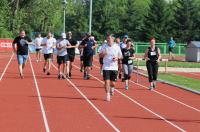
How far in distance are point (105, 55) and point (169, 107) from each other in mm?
2483

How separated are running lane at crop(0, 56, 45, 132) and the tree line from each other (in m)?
44.7

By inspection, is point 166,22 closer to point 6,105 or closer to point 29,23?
point 29,23

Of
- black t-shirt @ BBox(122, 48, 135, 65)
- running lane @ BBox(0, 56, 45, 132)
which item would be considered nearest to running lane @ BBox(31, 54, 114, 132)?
running lane @ BBox(0, 56, 45, 132)

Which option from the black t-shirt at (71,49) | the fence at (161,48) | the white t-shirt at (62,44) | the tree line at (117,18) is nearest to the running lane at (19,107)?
the white t-shirt at (62,44)

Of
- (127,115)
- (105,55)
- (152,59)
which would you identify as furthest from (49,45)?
(127,115)

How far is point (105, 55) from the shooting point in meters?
17.5

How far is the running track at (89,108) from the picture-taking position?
1265 centimetres

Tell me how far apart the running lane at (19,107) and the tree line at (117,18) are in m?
44.7

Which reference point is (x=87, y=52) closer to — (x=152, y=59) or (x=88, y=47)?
(x=88, y=47)

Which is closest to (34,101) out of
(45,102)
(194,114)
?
(45,102)

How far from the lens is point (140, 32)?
3420 inches

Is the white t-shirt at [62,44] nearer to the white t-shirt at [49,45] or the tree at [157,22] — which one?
the white t-shirt at [49,45]

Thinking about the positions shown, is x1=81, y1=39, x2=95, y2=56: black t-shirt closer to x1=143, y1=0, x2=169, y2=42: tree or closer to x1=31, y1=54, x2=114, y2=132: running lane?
x1=31, y1=54, x2=114, y2=132: running lane

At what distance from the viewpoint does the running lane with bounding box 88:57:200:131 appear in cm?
1377
